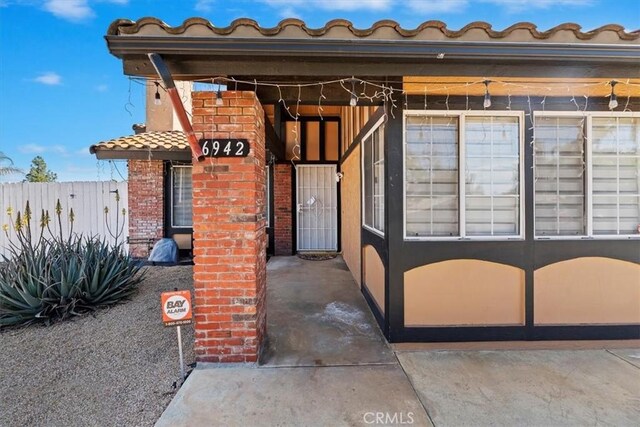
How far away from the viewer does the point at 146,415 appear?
7.29 feet

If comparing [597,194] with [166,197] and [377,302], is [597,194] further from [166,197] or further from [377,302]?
[166,197]

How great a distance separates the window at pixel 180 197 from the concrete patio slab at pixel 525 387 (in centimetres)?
701

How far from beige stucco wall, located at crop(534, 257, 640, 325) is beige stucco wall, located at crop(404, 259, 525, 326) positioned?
28cm

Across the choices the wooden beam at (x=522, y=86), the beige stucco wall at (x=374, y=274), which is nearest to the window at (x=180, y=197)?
the beige stucco wall at (x=374, y=274)

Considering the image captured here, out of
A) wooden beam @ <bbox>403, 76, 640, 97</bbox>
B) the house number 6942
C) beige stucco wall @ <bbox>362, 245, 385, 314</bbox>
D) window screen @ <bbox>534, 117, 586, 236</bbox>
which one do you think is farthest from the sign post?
window screen @ <bbox>534, 117, 586, 236</bbox>

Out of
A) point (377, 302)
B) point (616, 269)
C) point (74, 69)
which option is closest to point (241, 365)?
point (377, 302)

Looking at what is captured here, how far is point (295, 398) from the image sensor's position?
7.72 ft

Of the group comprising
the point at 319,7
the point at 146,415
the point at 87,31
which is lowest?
the point at 146,415

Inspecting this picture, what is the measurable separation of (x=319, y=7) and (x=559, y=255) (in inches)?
162

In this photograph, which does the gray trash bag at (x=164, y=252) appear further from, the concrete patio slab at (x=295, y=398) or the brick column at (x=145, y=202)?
the concrete patio slab at (x=295, y=398)

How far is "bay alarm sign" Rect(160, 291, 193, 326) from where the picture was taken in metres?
2.60

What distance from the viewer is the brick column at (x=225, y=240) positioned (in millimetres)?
2779

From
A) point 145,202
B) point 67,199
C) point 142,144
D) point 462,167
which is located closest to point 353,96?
Answer: point 462,167

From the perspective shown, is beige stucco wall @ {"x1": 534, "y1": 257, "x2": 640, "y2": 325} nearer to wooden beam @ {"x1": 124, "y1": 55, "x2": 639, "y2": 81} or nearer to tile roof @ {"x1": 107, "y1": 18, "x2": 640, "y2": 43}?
wooden beam @ {"x1": 124, "y1": 55, "x2": 639, "y2": 81}
